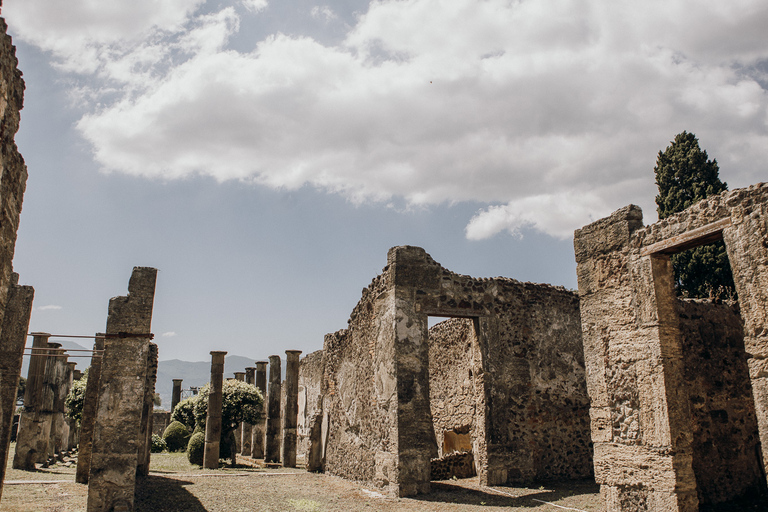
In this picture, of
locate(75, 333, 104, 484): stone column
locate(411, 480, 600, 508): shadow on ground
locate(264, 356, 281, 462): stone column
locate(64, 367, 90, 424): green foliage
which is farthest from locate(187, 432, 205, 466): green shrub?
locate(411, 480, 600, 508): shadow on ground

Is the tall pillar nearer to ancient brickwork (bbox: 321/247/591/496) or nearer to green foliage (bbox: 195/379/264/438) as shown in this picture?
green foliage (bbox: 195/379/264/438)

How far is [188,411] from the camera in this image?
2200 cm

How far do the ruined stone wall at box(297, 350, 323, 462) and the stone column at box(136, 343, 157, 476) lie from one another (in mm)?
6623

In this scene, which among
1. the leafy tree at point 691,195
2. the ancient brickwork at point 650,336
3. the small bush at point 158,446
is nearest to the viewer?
the ancient brickwork at point 650,336

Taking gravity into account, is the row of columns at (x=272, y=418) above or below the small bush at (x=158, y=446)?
above

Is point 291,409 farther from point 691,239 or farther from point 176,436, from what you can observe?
point 691,239

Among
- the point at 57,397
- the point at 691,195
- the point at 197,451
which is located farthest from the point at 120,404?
the point at 691,195

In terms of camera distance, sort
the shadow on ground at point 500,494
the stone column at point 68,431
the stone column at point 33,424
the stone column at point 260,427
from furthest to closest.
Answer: the stone column at point 260,427 → the stone column at point 68,431 → the stone column at point 33,424 → the shadow on ground at point 500,494

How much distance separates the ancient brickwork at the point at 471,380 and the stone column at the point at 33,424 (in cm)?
906

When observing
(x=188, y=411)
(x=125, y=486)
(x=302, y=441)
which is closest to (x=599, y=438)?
(x=125, y=486)

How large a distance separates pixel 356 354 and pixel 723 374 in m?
7.27

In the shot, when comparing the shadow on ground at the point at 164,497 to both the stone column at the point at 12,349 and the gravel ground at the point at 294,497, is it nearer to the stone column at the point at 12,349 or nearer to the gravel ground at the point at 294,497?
the gravel ground at the point at 294,497

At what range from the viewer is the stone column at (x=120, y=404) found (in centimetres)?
725

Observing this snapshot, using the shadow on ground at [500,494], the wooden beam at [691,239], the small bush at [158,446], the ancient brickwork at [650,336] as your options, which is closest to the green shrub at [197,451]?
the small bush at [158,446]
